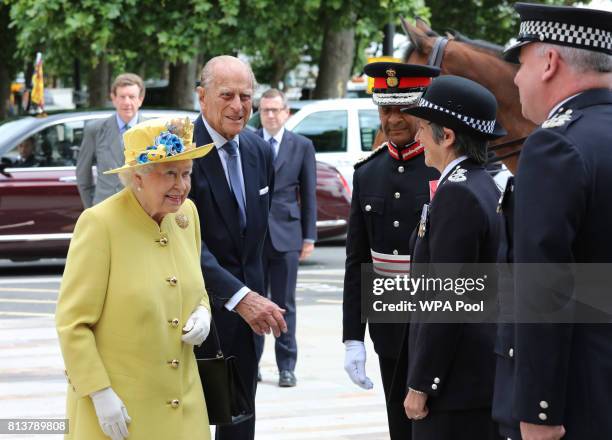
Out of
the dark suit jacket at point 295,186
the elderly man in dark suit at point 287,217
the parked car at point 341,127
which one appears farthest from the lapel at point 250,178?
the parked car at point 341,127

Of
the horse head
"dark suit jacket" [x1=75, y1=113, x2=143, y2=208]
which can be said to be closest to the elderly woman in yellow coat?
the horse head

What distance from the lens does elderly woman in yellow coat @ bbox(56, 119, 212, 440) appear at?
4102mm

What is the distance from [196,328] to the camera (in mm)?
4352

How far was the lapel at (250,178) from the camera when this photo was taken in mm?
5375

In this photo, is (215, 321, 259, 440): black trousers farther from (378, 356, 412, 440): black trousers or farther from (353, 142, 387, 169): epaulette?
(353, 142, 387, 169): epaulette

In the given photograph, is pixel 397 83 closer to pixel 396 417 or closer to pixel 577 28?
pixel 396 417

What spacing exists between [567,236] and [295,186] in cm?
619

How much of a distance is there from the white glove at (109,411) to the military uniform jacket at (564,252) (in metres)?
1.44

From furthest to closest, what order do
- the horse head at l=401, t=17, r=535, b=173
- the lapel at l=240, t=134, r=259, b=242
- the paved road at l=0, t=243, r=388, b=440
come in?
the paved road at l=0, t=243, r=388, b=440 < the horse head at l=401, t=17, r=535, b=173 < the lapel at l=240, t=134, r=259, b=242

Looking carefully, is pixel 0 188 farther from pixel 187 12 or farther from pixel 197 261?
pixel 197 261

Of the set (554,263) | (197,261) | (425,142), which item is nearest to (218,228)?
(197,261)

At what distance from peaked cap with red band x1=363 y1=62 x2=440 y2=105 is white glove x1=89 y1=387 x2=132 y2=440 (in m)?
1.81

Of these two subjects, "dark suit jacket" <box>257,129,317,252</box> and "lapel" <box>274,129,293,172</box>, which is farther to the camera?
"lapel" <box>274,129,293,172</box>

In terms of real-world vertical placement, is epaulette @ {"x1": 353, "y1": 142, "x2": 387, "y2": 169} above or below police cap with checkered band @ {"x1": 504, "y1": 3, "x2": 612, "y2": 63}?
below
